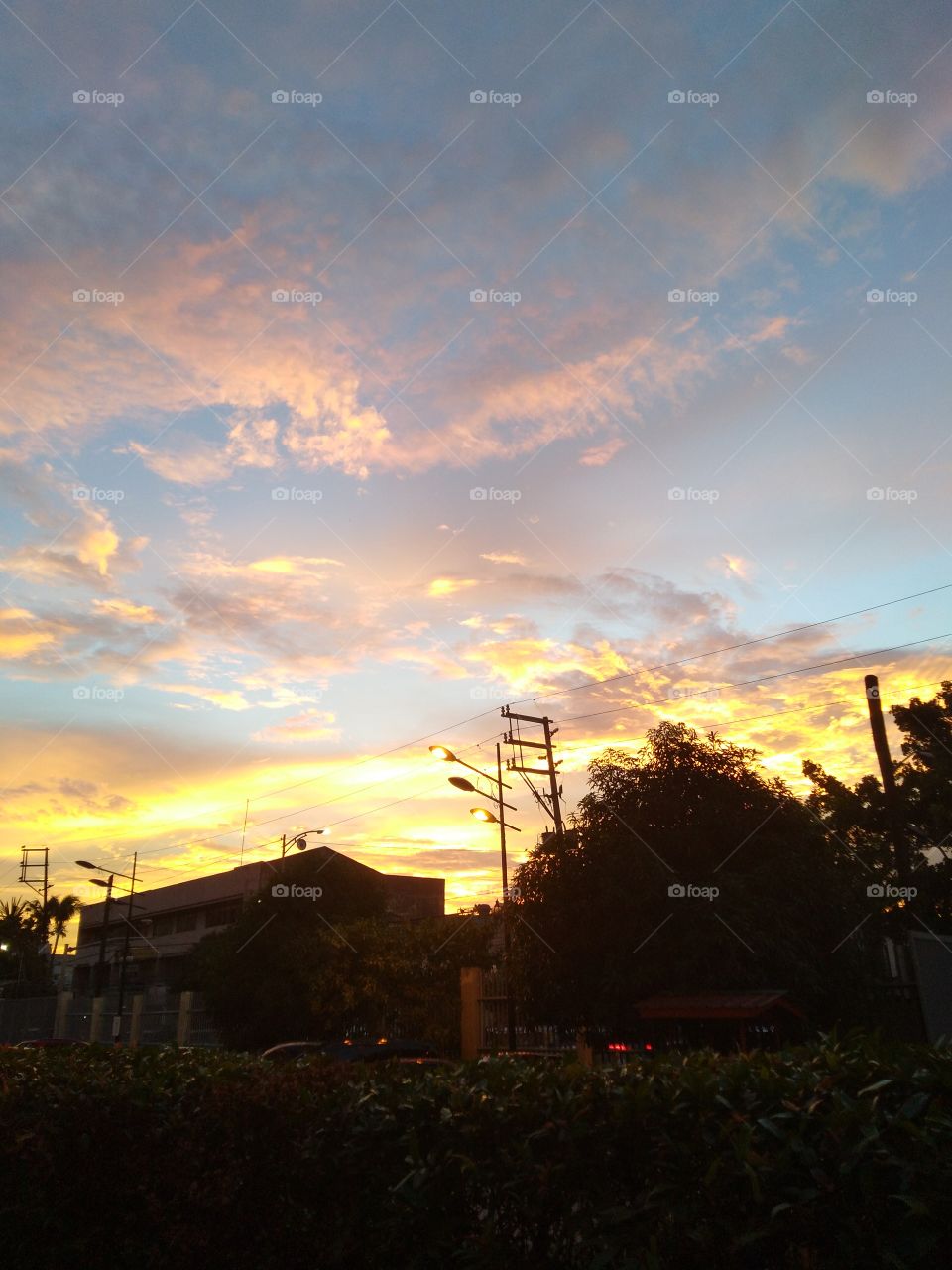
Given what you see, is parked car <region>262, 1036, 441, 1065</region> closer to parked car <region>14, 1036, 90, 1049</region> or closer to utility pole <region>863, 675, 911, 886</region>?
parked car <region>14, 1036, 90, 1049</region>

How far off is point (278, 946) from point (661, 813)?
18.8 m

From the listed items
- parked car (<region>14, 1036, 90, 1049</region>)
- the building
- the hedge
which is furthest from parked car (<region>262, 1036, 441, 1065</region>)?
the building

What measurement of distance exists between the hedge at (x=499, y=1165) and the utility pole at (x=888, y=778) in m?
20.2

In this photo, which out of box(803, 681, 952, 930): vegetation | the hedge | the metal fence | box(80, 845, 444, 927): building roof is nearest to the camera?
the hedge

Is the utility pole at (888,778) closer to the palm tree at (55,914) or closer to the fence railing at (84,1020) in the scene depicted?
the fence railing at (84,1020)

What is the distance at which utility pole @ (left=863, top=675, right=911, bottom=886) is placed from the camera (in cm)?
2255

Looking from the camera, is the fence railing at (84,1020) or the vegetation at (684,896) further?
the fence railing at (84,1020)

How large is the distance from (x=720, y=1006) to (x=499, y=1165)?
34.6 ft

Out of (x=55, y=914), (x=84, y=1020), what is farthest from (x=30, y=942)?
(x=84, y=1020)

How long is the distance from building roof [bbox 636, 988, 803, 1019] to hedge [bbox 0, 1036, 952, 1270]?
9.41m

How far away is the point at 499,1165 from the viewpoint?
4023 mm

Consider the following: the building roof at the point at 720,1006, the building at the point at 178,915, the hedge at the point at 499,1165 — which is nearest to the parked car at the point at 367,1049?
the building roof at the point at 720,1006

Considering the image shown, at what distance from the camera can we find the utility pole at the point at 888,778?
22.5 meters

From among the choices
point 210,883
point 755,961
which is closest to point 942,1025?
point 755,961
